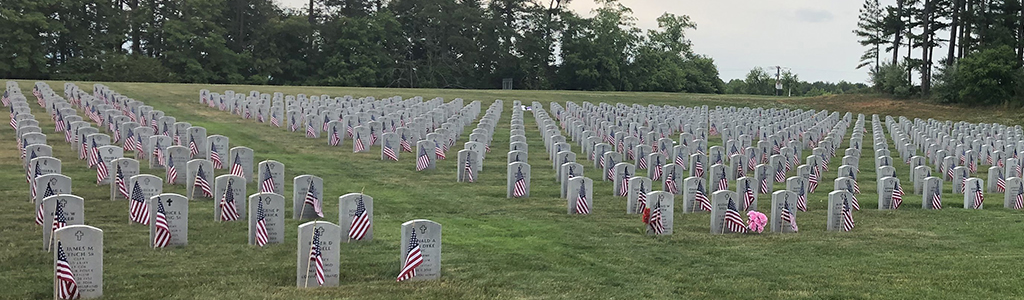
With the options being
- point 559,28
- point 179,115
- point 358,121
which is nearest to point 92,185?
point 358,121

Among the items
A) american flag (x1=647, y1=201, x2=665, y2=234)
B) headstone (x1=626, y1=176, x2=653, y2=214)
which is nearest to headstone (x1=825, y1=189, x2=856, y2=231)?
american flag (x1=647, y1=201, x2=665, y2=234)

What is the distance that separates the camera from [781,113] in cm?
4181

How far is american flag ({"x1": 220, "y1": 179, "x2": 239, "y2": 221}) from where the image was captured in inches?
513

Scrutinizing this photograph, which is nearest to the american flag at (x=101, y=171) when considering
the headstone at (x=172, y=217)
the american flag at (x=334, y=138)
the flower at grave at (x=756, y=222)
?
the headstone at (x=172, y=217)

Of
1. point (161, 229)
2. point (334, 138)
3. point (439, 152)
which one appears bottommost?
point (161, 229)

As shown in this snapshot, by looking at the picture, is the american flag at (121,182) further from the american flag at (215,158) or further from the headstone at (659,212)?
the headstone at (659,212)

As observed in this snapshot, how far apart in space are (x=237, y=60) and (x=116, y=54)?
7.79m

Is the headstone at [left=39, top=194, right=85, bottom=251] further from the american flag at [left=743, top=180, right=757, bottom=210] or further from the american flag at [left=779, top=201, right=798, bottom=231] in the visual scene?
the american flag at [left=743, top=180, right=757, bottom=210]

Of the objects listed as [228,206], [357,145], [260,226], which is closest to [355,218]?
[260,226]

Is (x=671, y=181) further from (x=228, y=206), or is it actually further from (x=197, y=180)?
(x=197, y=180)

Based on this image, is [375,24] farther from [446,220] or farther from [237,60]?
[446,220]

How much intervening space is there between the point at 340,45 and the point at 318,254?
203 ft

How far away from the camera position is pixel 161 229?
36.5ft

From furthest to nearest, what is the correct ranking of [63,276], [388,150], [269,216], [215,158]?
[388,150], [215,158], [269,216], [63,276]
